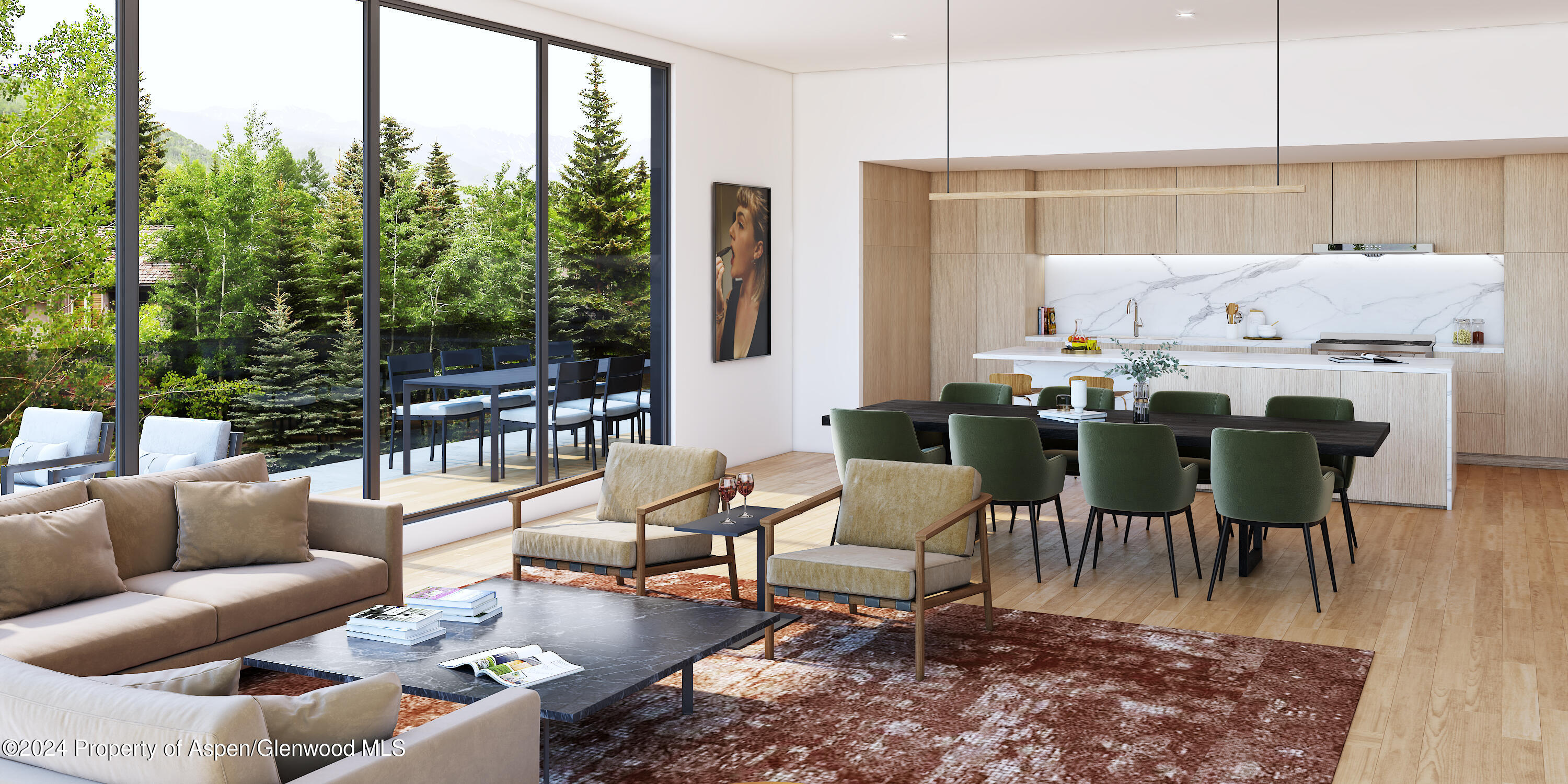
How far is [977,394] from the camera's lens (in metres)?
7.86

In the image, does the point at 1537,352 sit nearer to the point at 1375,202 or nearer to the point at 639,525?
the point at 1375,202

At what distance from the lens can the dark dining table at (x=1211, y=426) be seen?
5.95 metres

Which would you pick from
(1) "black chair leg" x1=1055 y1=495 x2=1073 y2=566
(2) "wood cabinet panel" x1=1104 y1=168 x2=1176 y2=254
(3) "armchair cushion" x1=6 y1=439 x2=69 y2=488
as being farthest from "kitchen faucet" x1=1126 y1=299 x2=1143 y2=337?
(3) "armchair cushion" x1=6 y1=439 x2=69 y2=488

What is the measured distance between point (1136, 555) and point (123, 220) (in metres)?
5.24

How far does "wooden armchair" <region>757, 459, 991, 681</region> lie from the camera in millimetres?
4648

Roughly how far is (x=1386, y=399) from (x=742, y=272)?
4652mm

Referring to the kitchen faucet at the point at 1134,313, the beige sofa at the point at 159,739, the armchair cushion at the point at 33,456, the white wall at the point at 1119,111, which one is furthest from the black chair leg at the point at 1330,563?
the armchair cushion at the point at 33,456

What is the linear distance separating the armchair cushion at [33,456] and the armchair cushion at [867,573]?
3.04m

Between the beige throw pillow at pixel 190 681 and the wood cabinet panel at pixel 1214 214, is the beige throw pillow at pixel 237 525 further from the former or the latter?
the wood cabinet panel at pixel 1214 214

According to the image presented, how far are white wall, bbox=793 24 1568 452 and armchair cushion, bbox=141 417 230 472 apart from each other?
5426 mm

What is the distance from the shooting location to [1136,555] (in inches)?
265

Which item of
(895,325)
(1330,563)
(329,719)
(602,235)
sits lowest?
(1330,563)

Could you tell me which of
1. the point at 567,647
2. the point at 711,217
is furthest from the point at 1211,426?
the point at 711,217

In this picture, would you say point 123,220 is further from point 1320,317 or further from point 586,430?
point 1320,317
